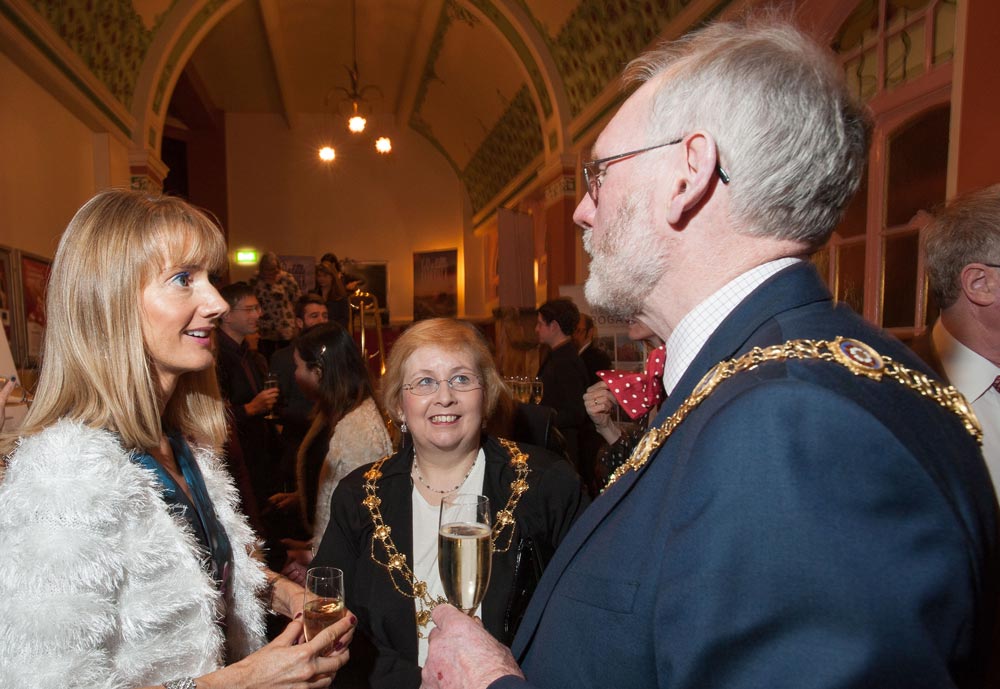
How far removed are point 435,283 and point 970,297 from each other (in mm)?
14476

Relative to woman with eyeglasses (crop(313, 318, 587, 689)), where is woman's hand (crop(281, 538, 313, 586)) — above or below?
below

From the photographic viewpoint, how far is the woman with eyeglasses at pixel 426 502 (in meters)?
2.00

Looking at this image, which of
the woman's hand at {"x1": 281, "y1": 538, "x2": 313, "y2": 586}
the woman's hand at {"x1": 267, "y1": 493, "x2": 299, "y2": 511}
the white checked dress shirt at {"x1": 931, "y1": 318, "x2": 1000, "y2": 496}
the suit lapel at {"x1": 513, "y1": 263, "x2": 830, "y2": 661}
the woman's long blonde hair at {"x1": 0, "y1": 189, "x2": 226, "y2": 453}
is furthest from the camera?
the woman's hand at {"x1": 267, "y1": 493, "x2": 299, "y2": 511}

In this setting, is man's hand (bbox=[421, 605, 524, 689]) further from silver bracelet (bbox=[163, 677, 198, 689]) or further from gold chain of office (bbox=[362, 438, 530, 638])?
gold chain of office (bbox=[362, 438, 530, 638])

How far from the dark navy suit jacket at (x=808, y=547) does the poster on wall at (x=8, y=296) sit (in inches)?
224

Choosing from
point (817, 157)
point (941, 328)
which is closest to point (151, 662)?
point (817, 157)

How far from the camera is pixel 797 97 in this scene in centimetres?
98

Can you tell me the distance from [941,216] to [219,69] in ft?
45.5

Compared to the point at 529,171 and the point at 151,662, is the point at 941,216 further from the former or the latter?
the point at 529,171

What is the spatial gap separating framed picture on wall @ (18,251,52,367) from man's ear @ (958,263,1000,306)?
6042 mm

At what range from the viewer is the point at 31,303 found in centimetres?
550

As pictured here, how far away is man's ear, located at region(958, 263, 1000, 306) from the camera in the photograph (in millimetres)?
1919

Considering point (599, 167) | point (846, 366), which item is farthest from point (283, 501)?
point (846, 366)

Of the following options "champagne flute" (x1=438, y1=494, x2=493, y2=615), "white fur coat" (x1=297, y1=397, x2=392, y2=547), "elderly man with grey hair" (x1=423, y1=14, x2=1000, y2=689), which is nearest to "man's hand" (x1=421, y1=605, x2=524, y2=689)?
"elderly man with grey hair" (x1=423, y1=14, x2=1000, y2=689)
